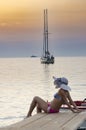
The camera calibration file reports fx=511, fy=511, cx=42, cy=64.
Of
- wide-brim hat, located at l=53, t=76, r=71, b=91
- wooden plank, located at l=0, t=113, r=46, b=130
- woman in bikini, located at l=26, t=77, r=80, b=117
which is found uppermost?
wide-brim hat, located at l=53, t=76, r=71, b=91

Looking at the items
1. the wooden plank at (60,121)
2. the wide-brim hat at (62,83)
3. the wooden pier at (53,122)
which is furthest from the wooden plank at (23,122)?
the wide-brim hat at (62,83)

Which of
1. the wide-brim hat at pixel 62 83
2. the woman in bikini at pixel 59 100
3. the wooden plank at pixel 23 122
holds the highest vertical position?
the wide-brim hat at pixel 62 83

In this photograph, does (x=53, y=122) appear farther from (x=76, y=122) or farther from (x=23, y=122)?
(x=23, y=122)

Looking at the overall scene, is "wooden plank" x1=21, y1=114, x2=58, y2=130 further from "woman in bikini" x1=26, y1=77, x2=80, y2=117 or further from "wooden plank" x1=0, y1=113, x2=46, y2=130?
"woman in bikini" x1=26, y1=77, x2=80, y2=117

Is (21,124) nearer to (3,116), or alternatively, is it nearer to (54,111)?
(54,111)

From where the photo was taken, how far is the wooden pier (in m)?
11.1

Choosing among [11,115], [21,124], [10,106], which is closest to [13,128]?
[21,124]

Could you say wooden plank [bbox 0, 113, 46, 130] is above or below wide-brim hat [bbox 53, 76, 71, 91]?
below

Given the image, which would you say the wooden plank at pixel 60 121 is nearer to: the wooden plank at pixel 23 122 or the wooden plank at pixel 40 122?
the wooden plank at pixel 40 122

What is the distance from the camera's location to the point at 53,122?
11922 millimetres

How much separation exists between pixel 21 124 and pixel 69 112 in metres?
2.67

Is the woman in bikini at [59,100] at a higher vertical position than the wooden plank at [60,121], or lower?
higher

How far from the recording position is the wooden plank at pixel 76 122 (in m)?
11.1

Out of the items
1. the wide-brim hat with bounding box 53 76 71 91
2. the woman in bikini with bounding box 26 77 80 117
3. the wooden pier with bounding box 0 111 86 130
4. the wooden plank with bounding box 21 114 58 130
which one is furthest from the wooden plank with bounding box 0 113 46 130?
the wide-brim hat with bounding box 53 76 71 91
